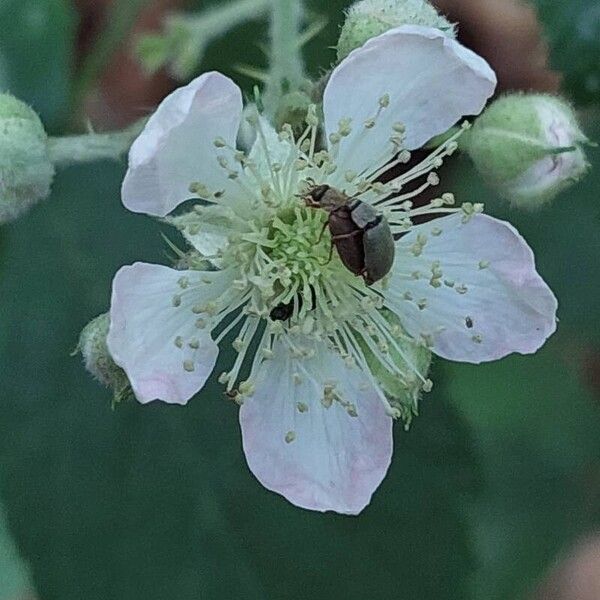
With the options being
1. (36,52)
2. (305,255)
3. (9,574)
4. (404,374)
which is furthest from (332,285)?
(9,574)

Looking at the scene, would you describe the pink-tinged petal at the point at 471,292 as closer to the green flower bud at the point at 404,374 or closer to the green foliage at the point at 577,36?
the green flower bud at the point at 404,374

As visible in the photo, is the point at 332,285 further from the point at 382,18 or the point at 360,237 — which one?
the point at 382,18

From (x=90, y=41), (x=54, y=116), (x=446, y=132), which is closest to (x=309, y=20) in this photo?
(x=54, y=116)

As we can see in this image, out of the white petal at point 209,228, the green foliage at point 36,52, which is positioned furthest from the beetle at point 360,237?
the green foliage at point 36,52

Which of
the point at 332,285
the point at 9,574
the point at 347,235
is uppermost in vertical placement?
the point at 347,235

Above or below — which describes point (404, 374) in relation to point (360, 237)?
below

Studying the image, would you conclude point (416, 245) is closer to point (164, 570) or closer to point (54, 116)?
point (164, 570)

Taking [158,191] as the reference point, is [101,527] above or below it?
below
